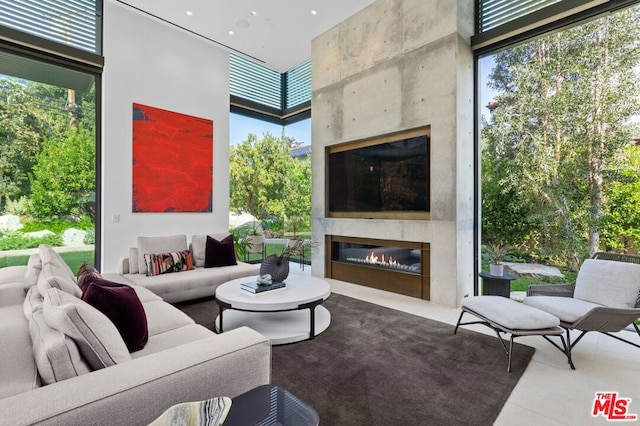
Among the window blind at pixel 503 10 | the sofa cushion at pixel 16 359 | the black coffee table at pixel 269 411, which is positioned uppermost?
the window blind at pixel 503 10

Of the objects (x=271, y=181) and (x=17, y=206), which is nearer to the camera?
(x=17, y=206)

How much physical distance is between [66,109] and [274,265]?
146 inches

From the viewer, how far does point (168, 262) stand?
4023 mm

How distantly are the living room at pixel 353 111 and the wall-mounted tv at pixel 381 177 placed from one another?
0.15 m

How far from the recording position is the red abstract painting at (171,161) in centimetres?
486

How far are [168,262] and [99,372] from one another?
3104 millimetres

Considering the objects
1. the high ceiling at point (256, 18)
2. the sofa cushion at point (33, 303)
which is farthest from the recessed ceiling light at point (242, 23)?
the sofa cushion at point (33, 303)

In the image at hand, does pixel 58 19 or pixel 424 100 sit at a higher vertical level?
pixel 58 19

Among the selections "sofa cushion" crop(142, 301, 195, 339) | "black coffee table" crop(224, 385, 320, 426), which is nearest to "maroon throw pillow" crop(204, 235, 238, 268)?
"sofa cushion" crop(142, 301, 195, 339)

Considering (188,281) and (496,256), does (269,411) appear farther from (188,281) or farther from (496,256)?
(496,256)

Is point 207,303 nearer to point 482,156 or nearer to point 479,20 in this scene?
point 482,156

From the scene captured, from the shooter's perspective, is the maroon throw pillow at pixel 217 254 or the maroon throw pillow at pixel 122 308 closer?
the maroon throw pillow at pixel 122 308

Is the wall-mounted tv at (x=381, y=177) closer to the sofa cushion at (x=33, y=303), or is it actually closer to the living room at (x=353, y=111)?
the living room at (x=353, y=111)

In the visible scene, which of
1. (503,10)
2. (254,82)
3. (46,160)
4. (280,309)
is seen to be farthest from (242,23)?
(280,309)
